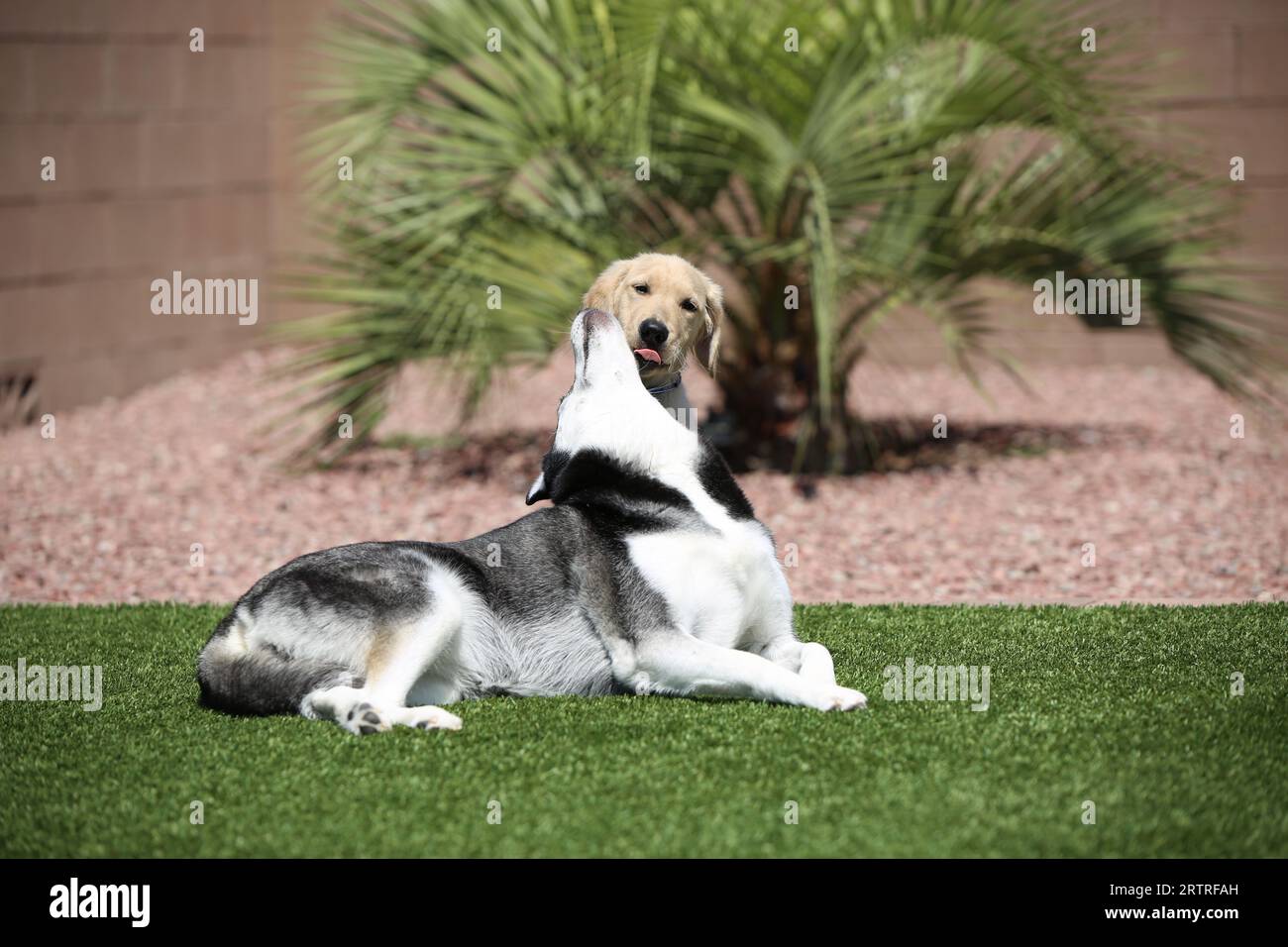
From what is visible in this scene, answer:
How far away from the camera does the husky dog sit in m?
4.01

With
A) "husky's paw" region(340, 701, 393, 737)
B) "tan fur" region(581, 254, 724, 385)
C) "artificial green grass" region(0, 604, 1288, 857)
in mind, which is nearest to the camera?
"artificial green grass" region(0, 604, 1288, 857)

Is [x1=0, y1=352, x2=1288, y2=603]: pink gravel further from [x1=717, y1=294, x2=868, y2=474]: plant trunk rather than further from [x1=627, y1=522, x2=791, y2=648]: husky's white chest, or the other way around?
[x1=627, y1=522, x2=791, y2=648]: husky's white chest

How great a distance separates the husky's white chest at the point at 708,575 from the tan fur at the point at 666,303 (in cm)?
65

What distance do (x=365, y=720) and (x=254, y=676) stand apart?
41cm

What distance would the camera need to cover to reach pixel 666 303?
474 centimetres

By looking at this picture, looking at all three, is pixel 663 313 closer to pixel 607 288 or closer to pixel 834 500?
pixel 607 288

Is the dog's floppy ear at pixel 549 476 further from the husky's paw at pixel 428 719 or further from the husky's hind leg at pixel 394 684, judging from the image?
the husky's paw at pixel 428 719

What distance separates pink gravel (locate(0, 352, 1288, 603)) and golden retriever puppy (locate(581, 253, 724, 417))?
169 cm

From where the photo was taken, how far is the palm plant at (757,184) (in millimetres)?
7438

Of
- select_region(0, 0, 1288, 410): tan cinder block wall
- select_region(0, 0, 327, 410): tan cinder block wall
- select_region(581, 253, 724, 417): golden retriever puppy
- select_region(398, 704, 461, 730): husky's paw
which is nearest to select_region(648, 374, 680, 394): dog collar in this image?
select_region(581, 253, 724, 417): golden retriever puppy
